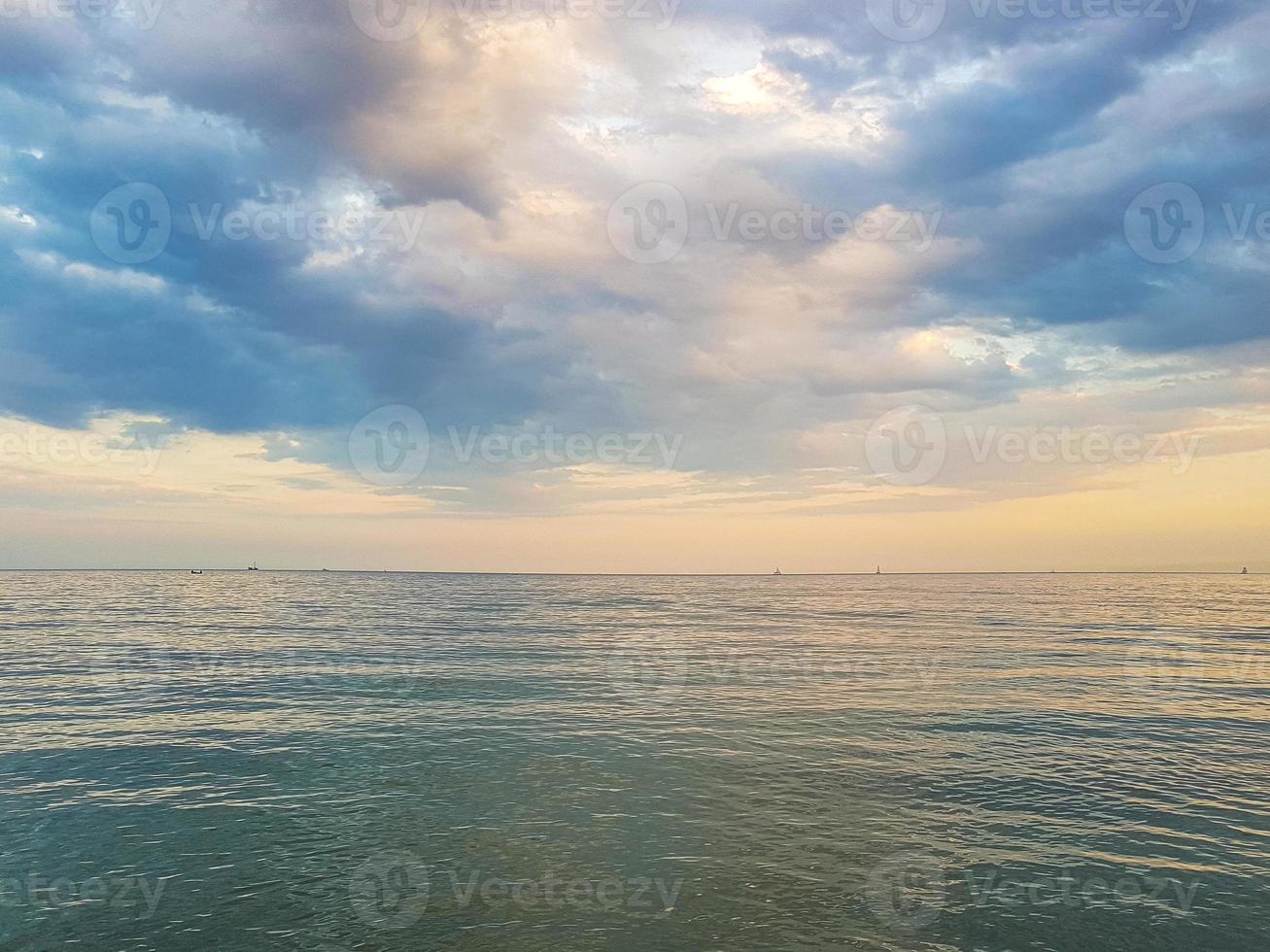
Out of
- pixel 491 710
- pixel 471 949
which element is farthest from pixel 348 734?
pixel 471 949

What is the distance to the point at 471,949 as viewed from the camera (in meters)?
12.5

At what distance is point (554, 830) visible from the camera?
18234 mm

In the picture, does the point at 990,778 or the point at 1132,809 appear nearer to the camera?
the point at 1132,809

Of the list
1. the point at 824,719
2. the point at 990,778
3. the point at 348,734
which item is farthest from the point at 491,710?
the point at 990,778

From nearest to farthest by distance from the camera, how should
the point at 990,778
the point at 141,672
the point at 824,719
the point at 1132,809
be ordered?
the point at 1132,809 → the point at 990,778 → the point at 824,719 → the point at 141,672

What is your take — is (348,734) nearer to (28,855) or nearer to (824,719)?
(28,855)

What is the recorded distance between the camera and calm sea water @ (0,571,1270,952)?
44.6ft

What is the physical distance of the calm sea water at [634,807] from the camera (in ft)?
44.6

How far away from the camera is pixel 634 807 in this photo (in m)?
19.8

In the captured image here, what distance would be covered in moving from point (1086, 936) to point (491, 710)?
24484 mm

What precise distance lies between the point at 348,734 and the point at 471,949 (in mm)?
17979

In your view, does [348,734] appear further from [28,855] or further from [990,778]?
[990,778]

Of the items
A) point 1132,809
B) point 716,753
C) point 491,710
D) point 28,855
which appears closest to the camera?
point 28,855

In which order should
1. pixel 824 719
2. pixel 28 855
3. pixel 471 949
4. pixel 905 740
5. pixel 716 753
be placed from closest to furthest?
1. pixel 471 949
2. pixel 28 855
3. pixel 716 753
4. pixel 905 740
5. pixel 824 719
